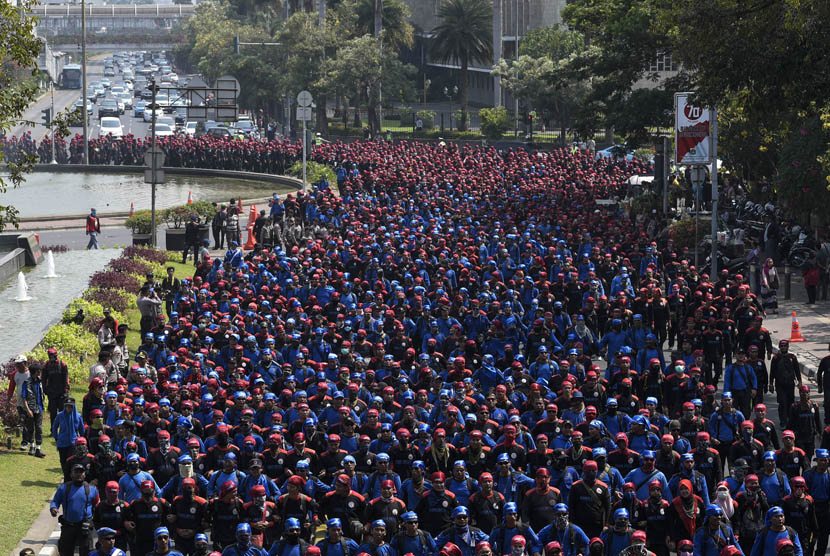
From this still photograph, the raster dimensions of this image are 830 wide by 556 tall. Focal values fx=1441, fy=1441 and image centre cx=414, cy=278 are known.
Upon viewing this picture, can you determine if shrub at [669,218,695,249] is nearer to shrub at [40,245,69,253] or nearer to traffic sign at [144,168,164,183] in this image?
traffic sign at [144,168,164,183]

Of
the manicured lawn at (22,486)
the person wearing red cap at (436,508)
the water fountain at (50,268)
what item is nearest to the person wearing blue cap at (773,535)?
the person wearing red cap at (436,508)

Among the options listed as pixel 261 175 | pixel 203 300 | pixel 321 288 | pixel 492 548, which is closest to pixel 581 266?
pixel 321 288

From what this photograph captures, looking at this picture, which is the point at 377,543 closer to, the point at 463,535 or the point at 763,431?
the point at 463,535

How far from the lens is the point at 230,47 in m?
96.9

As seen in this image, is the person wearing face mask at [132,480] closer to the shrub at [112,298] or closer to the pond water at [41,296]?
the pond water at [41,296]

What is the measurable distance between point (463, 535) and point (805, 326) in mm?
16792

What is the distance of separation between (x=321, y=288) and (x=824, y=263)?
1184 cm

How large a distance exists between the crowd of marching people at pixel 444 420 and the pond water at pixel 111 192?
27.0 m

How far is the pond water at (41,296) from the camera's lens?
28.1 meters

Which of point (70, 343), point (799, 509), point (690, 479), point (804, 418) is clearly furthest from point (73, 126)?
point (799, 509)

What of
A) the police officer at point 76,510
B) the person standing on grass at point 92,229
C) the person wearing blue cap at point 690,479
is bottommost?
the police officer at point 76,510

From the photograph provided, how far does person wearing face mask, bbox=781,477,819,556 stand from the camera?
46.4 ft

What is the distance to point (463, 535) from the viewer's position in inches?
527

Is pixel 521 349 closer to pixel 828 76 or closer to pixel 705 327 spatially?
pixel 705 327
